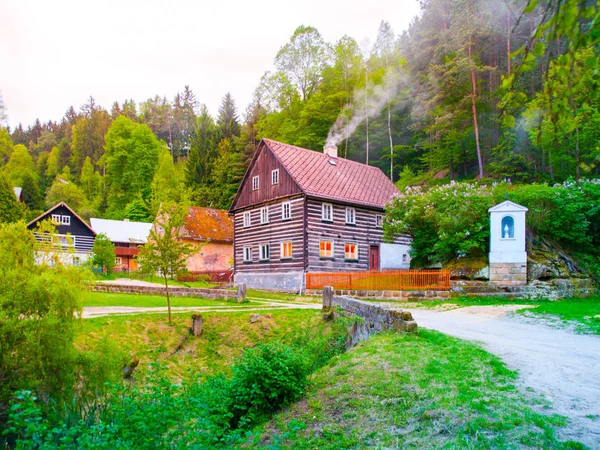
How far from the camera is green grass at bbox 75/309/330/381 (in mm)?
14156

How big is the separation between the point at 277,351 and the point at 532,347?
507 cm

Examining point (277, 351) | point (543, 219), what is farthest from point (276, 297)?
point (277, 351)

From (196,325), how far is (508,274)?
13.9 m

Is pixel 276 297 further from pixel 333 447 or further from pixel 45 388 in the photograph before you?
pixel 333 447

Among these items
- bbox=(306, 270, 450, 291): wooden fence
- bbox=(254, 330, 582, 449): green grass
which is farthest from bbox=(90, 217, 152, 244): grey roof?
bbox=(254, 330, 582, 449): green grass

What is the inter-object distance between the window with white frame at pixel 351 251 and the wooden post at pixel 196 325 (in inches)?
615

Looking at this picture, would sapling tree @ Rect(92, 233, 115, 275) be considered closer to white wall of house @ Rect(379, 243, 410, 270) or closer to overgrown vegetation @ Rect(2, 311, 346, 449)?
white wall of house @ Rect(379, 243, 410, 270)

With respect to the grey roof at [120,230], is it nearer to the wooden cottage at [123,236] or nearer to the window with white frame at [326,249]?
the wooden cottage at [123,236]

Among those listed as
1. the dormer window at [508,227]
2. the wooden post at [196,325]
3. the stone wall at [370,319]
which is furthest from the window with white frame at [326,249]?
the wooden post at [196,325]

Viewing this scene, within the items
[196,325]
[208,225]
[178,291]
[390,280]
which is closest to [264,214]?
[178,291]

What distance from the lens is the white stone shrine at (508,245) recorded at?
65.9 ft

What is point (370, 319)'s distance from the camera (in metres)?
12.5

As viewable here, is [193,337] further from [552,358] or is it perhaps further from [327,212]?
[327,212]

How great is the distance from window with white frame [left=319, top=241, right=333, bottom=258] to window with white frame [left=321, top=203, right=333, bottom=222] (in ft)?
5.09
